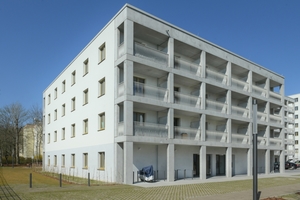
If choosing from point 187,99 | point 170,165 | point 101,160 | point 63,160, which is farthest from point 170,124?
point 63,160

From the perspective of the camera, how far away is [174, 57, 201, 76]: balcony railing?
22.9 metres

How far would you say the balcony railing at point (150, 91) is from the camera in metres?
19.9

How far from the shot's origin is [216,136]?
2503cm

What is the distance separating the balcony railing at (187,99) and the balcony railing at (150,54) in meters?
2.94

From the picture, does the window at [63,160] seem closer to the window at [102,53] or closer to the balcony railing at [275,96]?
the window at [102,53]

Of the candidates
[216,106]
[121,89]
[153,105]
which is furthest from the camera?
[216,106]

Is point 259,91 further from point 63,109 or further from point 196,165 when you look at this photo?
point 63,109

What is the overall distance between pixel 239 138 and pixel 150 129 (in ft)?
38.9

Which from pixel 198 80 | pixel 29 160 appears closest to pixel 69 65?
pixel 198 80

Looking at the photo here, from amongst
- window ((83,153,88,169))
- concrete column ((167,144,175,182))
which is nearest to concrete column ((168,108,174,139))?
concrete column ((167,144,175,182))

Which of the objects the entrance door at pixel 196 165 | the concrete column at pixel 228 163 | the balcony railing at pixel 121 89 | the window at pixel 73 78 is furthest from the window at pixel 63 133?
the concrete column at pixel 228 163

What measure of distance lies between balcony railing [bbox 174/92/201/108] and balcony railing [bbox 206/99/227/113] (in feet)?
4.72

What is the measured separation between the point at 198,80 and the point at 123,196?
1377cm

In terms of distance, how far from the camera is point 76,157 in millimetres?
25969
